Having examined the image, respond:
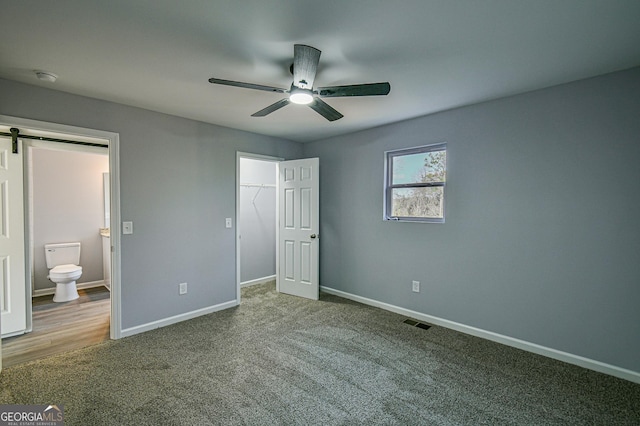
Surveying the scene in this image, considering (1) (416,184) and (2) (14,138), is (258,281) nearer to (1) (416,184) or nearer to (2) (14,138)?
(1) (416,184)

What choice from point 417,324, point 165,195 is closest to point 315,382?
point 417,324

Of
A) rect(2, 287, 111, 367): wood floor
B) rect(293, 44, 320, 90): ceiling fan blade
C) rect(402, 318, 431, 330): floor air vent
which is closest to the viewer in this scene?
rect(293, 44, 320, 90): ceiling fan blade

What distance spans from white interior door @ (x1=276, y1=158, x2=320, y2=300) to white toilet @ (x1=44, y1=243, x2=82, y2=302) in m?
2.98

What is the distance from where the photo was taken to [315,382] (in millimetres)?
2324

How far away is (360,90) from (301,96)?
44 cm

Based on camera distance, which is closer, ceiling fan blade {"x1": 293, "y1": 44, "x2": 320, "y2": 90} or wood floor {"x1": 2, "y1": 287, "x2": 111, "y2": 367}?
ceiling fan blade {"x1": 293, "y1": 44, "x2": 320, "y2": 90}

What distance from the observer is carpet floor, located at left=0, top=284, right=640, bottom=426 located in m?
1.96

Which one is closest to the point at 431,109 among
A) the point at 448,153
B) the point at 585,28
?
the point at 448,153

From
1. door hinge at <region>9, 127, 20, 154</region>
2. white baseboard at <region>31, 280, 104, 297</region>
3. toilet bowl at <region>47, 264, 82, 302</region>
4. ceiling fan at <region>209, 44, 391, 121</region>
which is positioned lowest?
white baseboard at <region>31, 280, 104, 297</region>

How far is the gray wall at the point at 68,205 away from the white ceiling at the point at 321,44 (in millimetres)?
2727

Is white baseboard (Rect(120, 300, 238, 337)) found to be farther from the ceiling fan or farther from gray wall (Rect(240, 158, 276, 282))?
the ceiling fan

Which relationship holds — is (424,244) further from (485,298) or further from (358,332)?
(358,332)

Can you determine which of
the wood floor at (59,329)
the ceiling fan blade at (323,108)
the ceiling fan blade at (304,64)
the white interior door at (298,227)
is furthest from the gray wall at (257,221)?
the ceiling fan blade at (304,64)

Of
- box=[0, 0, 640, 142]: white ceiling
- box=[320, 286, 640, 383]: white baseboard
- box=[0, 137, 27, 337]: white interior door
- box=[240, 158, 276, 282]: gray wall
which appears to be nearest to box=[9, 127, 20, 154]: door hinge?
box=[0, 137, 27, 337]: white interior door
